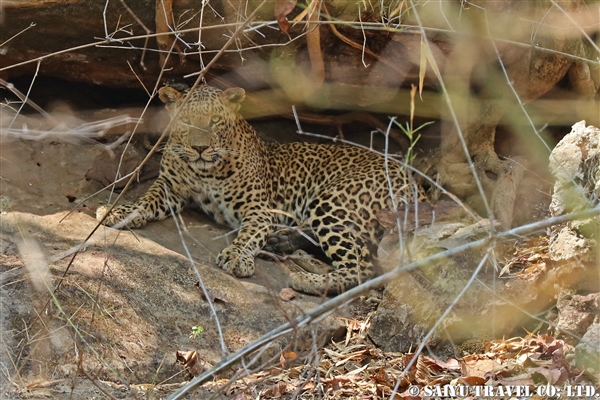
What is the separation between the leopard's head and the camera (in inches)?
295

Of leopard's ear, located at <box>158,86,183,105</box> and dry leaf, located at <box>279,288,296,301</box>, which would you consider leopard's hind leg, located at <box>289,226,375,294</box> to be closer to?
dry leaf, located at <box>279,288,296,301</box>

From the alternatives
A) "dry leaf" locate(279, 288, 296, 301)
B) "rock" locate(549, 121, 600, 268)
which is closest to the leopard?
"dry leaf" locate(279, 288, 296, 301)

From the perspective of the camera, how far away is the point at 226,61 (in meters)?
7.56

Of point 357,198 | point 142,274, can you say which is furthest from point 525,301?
point 142,274

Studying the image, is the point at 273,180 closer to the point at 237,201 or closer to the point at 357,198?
the point at 237,201

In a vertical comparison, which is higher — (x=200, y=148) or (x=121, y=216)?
(x=200, y=148)

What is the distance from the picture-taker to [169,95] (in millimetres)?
7414

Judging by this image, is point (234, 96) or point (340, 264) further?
point (234, 96)

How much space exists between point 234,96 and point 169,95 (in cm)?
71

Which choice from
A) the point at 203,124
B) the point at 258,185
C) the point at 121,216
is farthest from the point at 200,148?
the point at 121,216

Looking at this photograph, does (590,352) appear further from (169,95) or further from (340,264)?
(169,95)

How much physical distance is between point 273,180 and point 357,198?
1.21 m

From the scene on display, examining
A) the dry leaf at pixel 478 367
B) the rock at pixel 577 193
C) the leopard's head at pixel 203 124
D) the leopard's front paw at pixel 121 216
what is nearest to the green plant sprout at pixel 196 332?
the leopard's front paw at pixel 121 216

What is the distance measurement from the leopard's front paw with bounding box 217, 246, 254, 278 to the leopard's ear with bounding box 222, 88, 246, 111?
180 cm
